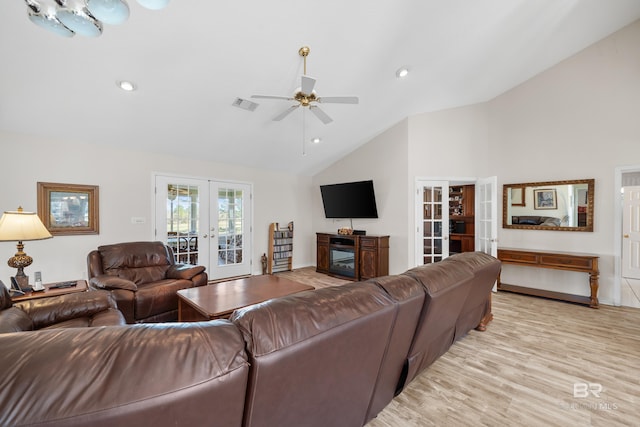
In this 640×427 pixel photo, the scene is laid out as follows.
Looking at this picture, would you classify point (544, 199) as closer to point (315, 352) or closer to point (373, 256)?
point (373, 256)

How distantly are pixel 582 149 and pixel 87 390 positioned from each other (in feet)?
18.8

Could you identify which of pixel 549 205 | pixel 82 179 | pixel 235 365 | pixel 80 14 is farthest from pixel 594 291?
pixel 82 179

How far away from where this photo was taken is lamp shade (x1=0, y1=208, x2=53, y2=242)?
2.23 m

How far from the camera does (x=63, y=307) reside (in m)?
2.00

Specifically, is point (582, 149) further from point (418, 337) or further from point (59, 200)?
point (59, 200)

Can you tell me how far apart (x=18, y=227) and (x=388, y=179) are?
5040 mm

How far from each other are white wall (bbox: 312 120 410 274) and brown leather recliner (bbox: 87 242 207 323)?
3.42m

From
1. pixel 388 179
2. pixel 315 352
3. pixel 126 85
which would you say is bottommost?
pixel 315 352

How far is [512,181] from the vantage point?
454 cm

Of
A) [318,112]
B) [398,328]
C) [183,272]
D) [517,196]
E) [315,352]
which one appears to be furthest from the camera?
[517,196]

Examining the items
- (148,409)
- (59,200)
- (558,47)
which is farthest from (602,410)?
(59,200)

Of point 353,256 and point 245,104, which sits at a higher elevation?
point 245,104

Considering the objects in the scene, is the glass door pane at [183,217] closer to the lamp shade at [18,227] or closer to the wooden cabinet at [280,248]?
the wooden cabinet at [280,248]

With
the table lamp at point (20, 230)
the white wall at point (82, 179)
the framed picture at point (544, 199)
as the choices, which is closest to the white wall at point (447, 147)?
the framed picture at point (544, 199)
